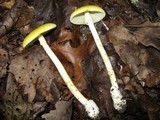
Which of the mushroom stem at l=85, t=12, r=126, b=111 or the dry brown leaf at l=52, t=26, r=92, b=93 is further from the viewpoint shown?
the dry brown leaf at l=52, t=26, r=92, b=93

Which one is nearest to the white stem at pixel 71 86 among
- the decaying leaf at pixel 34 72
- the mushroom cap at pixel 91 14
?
the decaying leaf at pixel 34 72

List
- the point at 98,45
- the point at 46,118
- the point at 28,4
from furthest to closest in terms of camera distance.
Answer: the point at 28,4 < the point at 98,45 < the point at 46,118

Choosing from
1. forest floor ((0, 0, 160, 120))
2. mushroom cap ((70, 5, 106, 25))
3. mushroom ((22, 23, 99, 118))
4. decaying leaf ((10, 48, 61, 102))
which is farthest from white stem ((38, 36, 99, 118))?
mushroom cap ((70, 5, 106, 25))

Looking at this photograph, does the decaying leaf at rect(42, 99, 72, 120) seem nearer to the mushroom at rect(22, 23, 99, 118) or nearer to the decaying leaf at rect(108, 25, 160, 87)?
the mushroom at rect(22, 23, 99, 118)

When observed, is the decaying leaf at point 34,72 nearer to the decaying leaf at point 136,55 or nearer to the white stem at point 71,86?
the white stem at point 71,86

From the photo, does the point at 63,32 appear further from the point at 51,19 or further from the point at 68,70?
the point at 68,70

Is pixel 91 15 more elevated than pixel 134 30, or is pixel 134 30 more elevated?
pixel 91 15

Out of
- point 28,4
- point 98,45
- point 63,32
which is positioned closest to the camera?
point 98,45

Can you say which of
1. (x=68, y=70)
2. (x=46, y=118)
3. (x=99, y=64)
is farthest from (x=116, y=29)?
(x=46, y=118)
